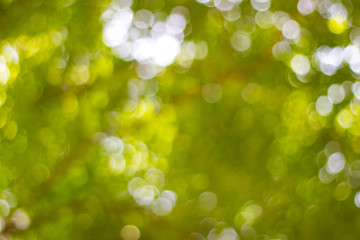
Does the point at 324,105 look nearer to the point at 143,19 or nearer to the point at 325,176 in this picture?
the point at 325,176

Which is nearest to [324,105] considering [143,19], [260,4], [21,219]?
[260,4]

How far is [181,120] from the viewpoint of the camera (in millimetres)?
1357

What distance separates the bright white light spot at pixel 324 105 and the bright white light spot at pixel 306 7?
0.30 metres

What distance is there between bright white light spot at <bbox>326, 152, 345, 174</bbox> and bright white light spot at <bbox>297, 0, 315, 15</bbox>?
0.50m

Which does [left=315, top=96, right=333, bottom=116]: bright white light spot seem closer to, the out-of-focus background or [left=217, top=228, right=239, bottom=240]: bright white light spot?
the out-of-focus background

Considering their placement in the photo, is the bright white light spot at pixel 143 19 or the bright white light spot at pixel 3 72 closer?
the bright white light spot at pixel 3 72

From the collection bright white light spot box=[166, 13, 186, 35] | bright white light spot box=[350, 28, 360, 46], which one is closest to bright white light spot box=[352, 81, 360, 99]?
bright white light spot box=[350, 28, 360, 46]

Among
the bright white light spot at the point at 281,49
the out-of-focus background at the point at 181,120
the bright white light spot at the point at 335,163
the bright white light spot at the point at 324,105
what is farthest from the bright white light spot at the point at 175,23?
the bright white light spot at the point at 335,163

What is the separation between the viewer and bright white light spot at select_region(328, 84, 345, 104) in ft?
4.04

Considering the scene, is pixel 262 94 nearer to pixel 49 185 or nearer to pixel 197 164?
pixel 197 164

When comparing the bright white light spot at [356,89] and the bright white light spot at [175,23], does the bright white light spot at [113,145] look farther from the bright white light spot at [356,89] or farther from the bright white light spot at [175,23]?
the bright white light spot at [356,89]

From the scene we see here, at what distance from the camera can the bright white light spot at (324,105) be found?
1254 mm

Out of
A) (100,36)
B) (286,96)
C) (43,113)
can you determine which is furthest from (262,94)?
(43,113)

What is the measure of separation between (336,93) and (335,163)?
0.81 feet
